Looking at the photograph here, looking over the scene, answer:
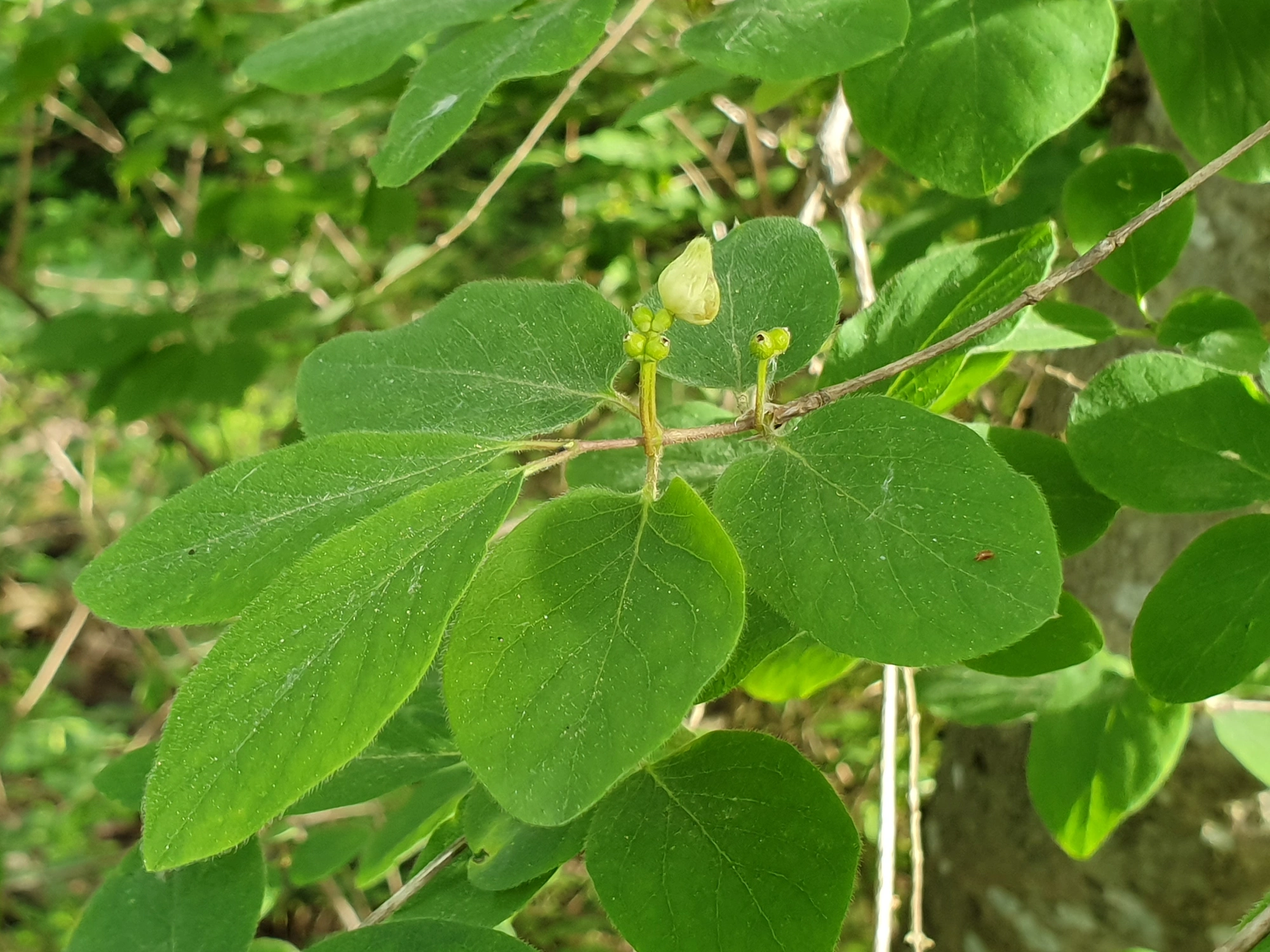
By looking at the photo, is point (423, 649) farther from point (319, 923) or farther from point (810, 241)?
point (319, 923)

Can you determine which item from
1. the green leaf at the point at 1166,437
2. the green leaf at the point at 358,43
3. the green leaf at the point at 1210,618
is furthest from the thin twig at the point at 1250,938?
the green leaf at the point at 358,43

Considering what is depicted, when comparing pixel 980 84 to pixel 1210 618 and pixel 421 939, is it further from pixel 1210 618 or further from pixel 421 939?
pixel 421 939

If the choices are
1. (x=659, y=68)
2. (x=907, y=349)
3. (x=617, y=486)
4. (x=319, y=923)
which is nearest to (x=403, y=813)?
(x=617, y=486)

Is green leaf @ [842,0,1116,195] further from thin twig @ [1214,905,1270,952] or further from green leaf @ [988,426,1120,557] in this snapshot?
thin twig @ [1214,905,1270,952]

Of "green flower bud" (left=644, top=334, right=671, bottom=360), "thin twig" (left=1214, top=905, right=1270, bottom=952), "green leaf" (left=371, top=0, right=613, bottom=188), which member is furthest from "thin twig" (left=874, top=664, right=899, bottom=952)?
"green leaf" (left=371, top=0, right=613, bottom=188)

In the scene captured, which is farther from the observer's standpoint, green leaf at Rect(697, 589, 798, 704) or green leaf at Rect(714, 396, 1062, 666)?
green leaf at Rect(697, 589, 798, 704)

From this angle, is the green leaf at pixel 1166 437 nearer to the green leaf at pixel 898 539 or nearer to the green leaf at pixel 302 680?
the green leaf at pixel 898 539

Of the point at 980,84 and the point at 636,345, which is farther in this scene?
the point at 980,84

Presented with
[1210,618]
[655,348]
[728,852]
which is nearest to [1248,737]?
[1210,618]
